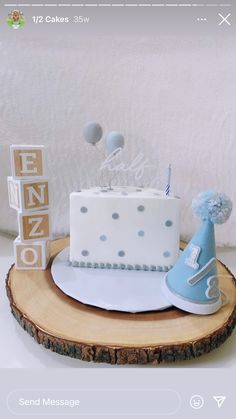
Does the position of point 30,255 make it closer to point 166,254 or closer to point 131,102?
point 166,254

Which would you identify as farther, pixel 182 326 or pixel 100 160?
pixel 100 160

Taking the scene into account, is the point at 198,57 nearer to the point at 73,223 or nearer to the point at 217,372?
the point at 73,223

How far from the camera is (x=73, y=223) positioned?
75cm

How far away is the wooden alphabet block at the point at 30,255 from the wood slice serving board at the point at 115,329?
82 millimetres

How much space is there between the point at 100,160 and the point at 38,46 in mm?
316

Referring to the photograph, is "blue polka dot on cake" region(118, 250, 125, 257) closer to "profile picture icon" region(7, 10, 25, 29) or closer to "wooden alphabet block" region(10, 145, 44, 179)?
"wooden alphabet block" region(10, 145, 44, 179)

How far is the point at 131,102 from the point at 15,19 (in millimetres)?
340

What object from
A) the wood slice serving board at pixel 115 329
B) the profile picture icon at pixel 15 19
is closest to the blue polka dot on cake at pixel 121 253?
the wood slice serving board at pixel 115 329

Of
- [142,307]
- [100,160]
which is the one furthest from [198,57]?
[142,307]

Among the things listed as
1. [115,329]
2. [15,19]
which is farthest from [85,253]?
[15,19]

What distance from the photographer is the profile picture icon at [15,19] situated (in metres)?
0.68

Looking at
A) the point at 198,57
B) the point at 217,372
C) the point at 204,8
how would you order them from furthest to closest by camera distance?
1. the point at 198,57
2. the point at 204,8
3. the point at 217,372

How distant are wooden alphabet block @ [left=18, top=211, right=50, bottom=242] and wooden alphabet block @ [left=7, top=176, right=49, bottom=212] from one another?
0.01 meters

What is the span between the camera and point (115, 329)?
0.58m
